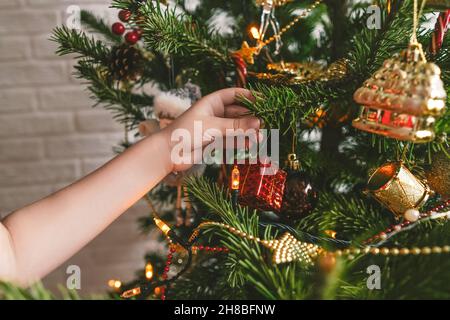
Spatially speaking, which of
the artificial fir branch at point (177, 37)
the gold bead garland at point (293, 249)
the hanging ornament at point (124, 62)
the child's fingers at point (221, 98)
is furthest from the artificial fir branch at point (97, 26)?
the gold bead garland at point (293, 249)

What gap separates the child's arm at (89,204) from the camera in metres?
0.46

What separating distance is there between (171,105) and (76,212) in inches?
8.5

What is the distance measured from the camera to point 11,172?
1174 mm

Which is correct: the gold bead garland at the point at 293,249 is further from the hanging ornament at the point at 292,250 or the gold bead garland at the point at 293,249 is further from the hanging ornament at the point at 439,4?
the hanging ornament at the point at 439,4

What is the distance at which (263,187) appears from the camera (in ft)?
1.65

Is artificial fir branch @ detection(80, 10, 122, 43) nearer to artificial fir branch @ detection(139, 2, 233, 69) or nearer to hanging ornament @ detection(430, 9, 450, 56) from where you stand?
artificial fir branch @ detection(139, 2, 233, 69)

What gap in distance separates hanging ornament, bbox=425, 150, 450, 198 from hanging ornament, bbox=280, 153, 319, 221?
132mm

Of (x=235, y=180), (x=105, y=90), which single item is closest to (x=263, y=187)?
(x=235, y=180)

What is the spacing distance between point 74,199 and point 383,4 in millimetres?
412

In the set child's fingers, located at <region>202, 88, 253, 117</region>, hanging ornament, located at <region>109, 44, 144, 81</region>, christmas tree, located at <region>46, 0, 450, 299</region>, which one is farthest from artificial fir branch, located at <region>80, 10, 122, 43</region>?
child's fingers, located at <region>202, 88, 253, 117</region>

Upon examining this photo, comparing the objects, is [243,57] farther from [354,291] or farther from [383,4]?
[354,291]

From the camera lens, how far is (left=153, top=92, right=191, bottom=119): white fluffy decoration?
620 millimetres

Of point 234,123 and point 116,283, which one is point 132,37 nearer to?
point 234,123

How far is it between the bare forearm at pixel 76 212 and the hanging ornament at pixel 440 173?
1.02 ft
